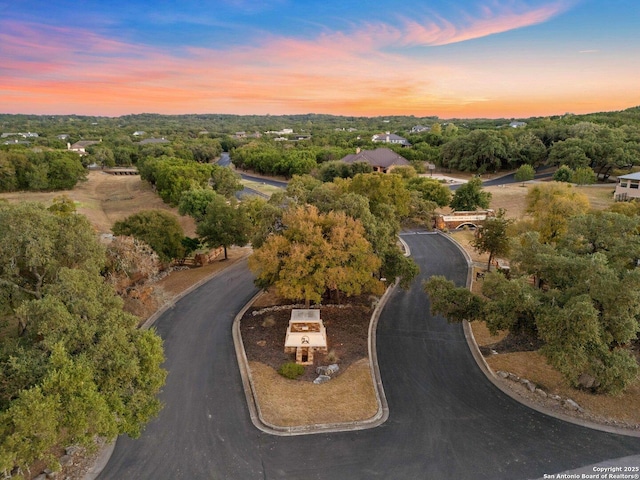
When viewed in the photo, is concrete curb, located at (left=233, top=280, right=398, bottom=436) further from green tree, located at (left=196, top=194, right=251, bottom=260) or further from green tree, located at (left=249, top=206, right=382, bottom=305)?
green tree, located at (left=196, top=194, right=251, bottom=260)

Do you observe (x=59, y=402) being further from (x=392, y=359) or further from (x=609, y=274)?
(x=609, y=274)

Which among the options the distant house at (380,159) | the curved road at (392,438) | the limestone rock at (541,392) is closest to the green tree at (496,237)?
the curved road at (392,438)

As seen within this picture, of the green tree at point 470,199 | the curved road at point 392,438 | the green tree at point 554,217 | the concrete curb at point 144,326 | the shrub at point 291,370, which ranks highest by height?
the green tree at point 554,217

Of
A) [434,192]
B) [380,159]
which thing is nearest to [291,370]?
[434,192]

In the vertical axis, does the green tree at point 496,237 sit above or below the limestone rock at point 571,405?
above

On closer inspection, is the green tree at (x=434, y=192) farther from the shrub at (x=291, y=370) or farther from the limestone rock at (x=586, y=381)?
the shrub at (x=291, y=370)

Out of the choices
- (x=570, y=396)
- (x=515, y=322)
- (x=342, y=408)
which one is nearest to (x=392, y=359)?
(x=342, y=408)

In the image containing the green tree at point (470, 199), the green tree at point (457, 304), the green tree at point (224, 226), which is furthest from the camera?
the green tree at point (470, 199)

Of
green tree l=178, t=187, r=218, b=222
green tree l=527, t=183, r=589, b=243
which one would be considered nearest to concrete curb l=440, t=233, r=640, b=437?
green tree l=527, t=183, r=589, b=243

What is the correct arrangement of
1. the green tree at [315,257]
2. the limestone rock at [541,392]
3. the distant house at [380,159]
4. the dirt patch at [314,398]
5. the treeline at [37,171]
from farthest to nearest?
the distant house at [380,159] → the treeline at [37,171] → the green tree at [315,257] → the limestone rock at [541,392] → the dirt patch at [314,398]
